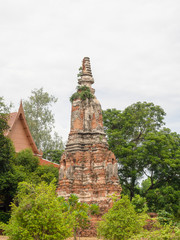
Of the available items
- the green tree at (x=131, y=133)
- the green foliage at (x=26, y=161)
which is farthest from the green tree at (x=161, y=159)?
the green foliage at (x=26, y=161)

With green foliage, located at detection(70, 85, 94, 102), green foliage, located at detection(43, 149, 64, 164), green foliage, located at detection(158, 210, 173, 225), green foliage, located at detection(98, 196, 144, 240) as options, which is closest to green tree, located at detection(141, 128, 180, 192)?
green foliage, located at detection(158, 210, 173, 225)

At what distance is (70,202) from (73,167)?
390 centimetres

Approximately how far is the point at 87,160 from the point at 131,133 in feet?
26.0

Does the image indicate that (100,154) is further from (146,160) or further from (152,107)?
(152,107)

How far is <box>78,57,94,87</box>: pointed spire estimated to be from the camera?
744 inches

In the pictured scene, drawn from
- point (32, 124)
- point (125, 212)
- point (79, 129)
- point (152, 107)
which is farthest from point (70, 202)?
point (32, 124)

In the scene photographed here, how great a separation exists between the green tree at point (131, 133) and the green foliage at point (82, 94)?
5214 millimetres

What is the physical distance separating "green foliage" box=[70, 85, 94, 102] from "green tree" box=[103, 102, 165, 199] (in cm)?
521

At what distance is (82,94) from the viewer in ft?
59.8

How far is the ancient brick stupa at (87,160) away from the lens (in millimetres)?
15969

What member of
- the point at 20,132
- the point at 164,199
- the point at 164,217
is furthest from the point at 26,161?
the point at 164,217

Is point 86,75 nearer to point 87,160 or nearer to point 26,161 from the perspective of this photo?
point 87,160

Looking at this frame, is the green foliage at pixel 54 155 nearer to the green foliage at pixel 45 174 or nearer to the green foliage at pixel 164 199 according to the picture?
the green foliage at pixel 45 174

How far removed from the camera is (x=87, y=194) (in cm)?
1599
